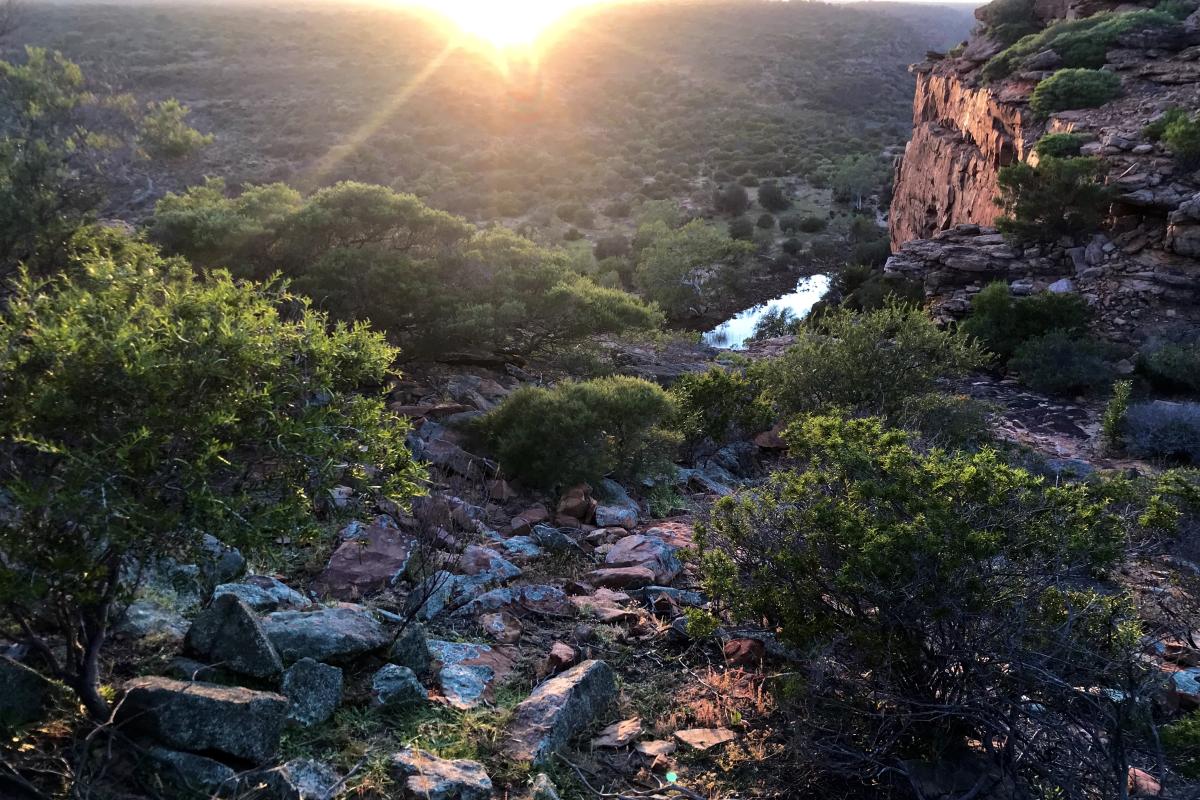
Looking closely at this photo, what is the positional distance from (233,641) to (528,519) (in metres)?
3.55

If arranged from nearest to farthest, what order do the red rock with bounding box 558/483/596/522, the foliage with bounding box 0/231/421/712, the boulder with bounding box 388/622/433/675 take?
the foliage with bounding box 0/231/421/712 → the boulder with bounding box 388/622/433/675 → the red rock with bounding box 558/483/596/522

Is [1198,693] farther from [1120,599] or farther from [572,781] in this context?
[572,781]

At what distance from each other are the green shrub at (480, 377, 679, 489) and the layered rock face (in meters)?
10.5

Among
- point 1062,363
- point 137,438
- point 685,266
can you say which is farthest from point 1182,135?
point 137,438

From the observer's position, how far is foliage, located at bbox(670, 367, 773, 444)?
33.5ft

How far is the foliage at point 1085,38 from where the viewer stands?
65.4 feet

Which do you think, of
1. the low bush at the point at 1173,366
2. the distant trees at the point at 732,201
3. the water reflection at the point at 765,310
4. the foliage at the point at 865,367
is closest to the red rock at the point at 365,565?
the foliage at the point at 865,367

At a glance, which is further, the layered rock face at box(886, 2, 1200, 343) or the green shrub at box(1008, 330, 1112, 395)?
the layered rock face at box(886, 2, 1200, 343)

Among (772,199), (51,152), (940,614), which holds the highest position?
(51,152)

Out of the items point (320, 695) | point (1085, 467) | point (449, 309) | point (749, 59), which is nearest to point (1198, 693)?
point (320, 695)

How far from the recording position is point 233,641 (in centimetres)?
360

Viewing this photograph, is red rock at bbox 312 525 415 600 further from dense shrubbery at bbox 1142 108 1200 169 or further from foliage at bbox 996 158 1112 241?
dense shrubbery at bbox 1142 108 1200 169

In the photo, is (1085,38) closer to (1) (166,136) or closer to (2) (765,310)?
(2) (765,310)

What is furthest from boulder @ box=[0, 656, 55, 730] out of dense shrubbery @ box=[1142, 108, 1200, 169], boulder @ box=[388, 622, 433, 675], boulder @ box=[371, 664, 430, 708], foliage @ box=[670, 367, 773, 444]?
dense shrubbery @ box=[1142, 108, 1200, 169]
